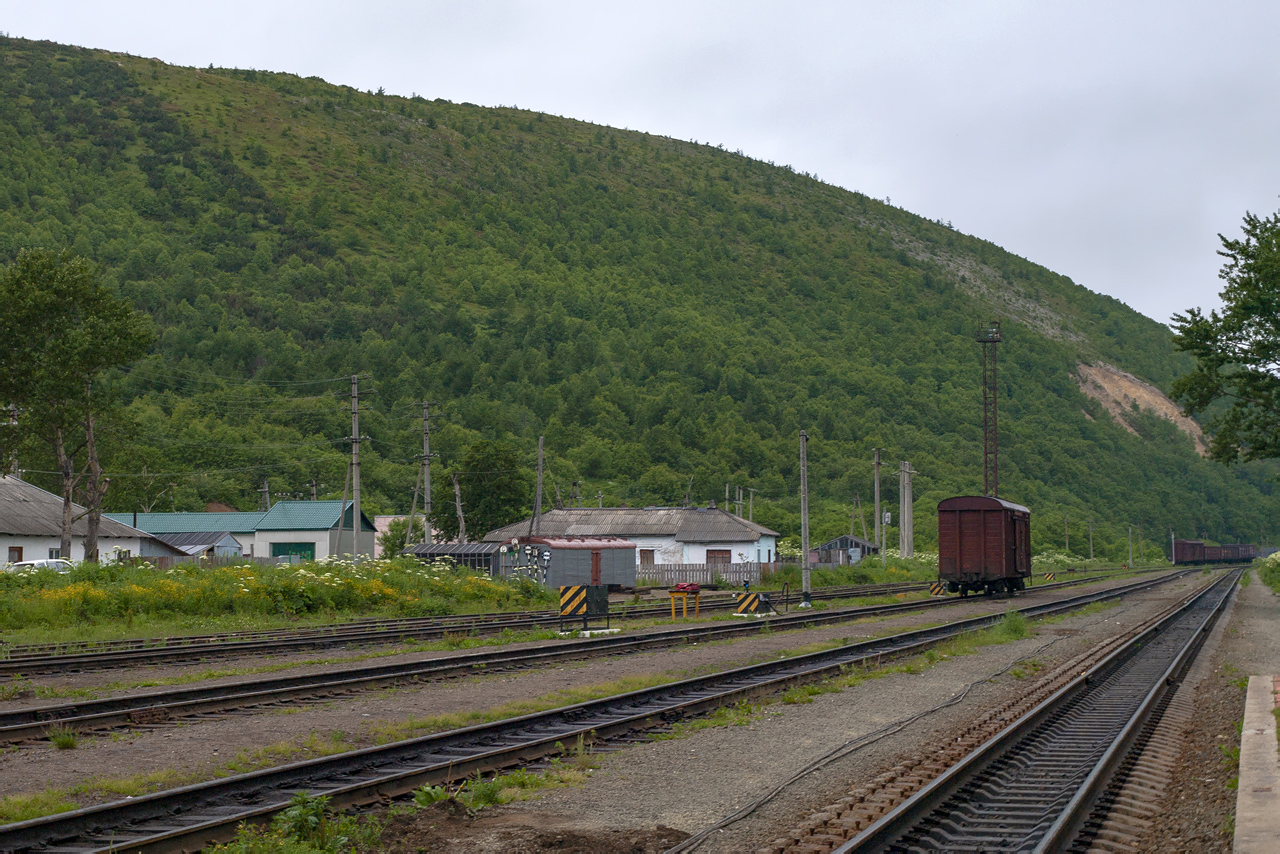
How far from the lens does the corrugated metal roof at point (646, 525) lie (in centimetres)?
6438

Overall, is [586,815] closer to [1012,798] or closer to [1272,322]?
[1012,798]

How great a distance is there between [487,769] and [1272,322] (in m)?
33.5

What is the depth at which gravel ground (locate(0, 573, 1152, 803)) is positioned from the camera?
10.1 m

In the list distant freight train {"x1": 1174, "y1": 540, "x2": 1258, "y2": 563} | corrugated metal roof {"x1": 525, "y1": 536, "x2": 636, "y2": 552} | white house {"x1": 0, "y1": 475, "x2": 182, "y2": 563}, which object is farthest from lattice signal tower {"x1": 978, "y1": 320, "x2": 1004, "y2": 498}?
white house {"x1": 0, "y1": 475, "x2": 182, "y2": 563}

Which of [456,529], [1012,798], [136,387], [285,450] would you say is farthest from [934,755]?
[136,387]

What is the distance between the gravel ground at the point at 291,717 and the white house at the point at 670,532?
40467 mm

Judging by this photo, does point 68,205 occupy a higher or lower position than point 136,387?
higher

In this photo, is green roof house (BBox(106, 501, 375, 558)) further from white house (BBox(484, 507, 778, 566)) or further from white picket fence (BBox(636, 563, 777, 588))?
white picket fence (BBox(636, 563, 777, 588))

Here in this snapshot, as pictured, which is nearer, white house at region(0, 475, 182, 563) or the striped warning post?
the striped warning post

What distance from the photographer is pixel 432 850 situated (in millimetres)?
7527

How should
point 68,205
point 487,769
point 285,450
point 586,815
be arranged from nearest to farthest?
point 586,815, point 487,769, point 285,450, point 68,205

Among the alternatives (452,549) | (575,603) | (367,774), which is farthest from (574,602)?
(452,549)

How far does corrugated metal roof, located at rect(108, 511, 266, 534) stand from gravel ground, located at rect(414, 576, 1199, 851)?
217ft

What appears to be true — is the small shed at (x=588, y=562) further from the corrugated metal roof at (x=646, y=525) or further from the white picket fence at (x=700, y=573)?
the corrugated metal roof at (x=646, y=525)
